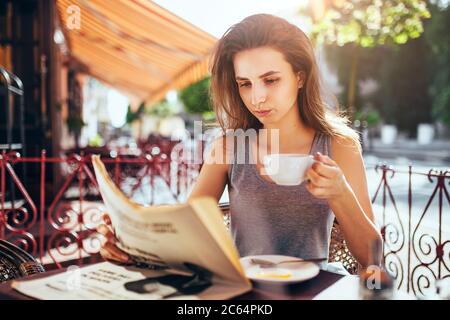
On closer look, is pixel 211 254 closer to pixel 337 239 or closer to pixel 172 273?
pixel 172 273

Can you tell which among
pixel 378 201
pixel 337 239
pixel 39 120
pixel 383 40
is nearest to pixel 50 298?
pixel 337 239

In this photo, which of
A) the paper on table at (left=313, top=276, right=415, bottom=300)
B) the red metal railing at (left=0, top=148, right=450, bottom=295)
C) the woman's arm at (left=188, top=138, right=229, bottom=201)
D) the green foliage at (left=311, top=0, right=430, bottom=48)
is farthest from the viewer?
the green foliage at (left=311, top=0, right=430, bottom=48)

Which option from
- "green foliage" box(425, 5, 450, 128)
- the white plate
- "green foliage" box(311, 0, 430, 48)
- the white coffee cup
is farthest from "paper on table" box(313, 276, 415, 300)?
"green foliage" box(425, 5, 450, 128)

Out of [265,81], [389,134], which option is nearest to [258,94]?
[265,81]

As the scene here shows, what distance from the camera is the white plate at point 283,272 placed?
113 cm

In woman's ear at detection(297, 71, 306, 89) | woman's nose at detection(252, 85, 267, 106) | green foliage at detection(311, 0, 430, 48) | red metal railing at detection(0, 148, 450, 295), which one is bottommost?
red metal railing at detection(0, 148, 450, 295)

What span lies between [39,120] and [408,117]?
30.7 metres

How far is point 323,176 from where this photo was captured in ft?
4.48

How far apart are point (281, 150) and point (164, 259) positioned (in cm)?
96

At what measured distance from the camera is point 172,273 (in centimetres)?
123

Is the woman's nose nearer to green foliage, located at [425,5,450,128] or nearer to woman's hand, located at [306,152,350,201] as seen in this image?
woman's hand, located at [306,152,350,201]

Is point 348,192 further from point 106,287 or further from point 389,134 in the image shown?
point 389,134

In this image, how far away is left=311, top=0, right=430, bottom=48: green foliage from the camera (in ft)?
18.8

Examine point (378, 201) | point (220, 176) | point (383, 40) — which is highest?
point (383, 40)
